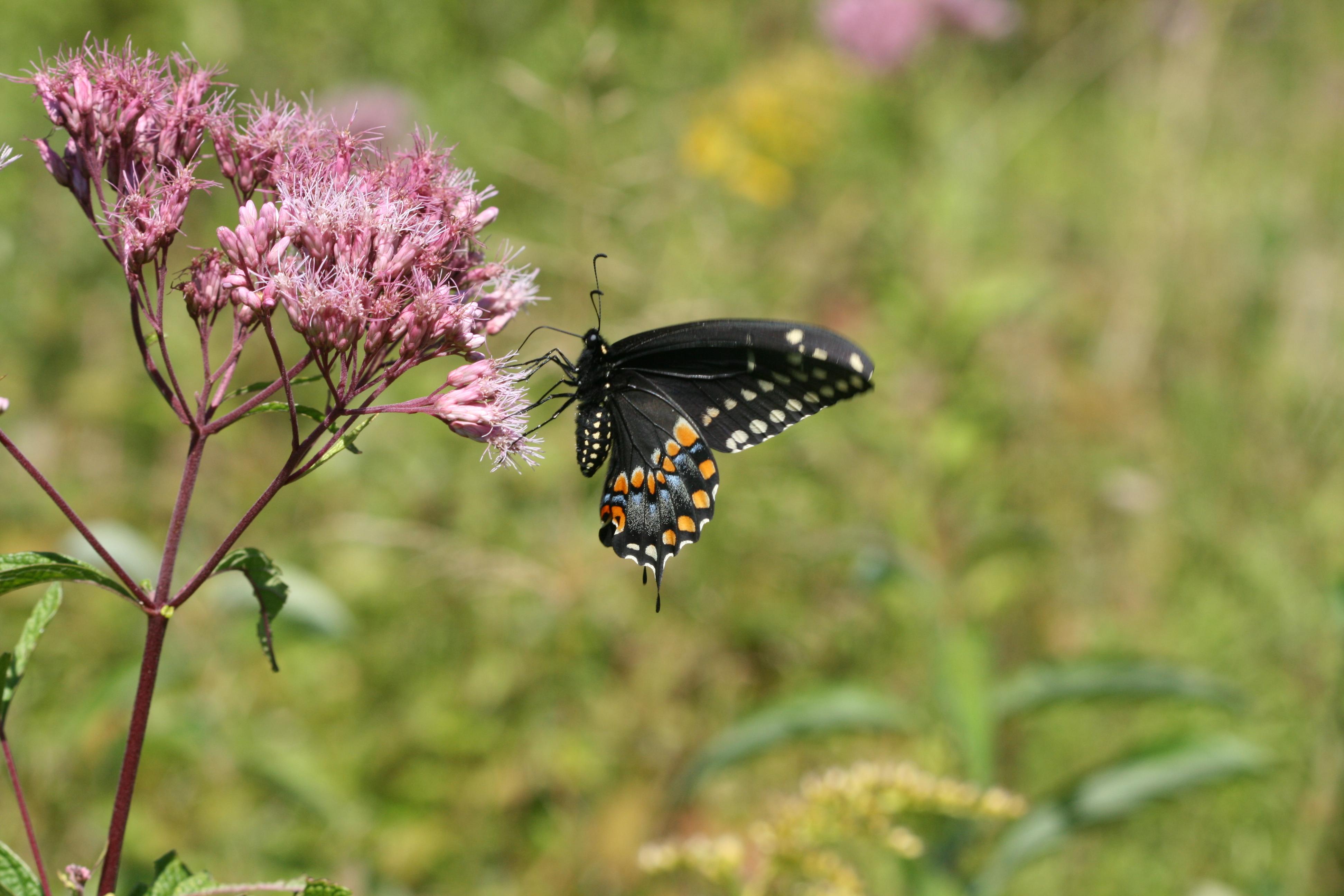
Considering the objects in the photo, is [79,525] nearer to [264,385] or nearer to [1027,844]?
[264,385]

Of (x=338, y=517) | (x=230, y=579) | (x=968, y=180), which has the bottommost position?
(x=230, y=579)

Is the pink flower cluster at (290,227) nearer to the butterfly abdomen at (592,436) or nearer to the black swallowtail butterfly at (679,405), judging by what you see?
the black swallowtail butterfly at (679,405)

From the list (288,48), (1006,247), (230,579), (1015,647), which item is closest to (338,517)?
(230,579)

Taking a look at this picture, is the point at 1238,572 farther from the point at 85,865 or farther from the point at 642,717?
the point at 85,865

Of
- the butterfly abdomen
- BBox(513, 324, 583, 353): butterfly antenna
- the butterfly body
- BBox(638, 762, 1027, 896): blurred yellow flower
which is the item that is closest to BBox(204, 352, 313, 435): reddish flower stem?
BBox(513, 324, 583, 353): butterfly antenna

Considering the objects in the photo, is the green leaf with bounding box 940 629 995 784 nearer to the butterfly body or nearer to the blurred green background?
the blurred green background
